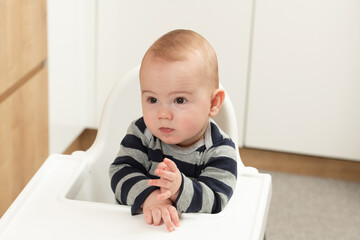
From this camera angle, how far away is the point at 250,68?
6.55ft

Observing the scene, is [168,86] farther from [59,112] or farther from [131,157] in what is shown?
[59,112]

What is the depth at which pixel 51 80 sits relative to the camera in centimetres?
182

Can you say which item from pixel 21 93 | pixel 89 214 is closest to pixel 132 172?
pixel 89 214

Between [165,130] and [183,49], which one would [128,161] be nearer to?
[165,130]

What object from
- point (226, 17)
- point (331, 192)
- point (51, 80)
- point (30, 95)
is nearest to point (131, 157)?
point (30, 95)

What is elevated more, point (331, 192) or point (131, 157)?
point (131, 157)

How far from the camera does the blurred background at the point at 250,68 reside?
186 centimetres

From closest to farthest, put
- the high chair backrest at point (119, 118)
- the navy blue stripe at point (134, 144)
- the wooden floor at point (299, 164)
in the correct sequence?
the navy blue stripe at point (134, 144)
the high chair backrest at point (119, 118)
the wooden floor at point (299, 164)

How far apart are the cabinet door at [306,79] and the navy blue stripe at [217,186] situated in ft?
3.64

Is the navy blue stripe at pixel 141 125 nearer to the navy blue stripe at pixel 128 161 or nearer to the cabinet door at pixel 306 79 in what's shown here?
the navy blue stripe at pixel 128 161

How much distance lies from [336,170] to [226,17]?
2.23 ft

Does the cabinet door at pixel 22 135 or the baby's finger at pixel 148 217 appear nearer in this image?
the baby's finger at pixel 148 217

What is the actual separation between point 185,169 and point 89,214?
192 mm

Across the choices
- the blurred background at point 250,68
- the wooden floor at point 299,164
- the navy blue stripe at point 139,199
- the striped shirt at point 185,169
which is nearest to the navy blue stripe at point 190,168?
the striped shirt at point 185,169
